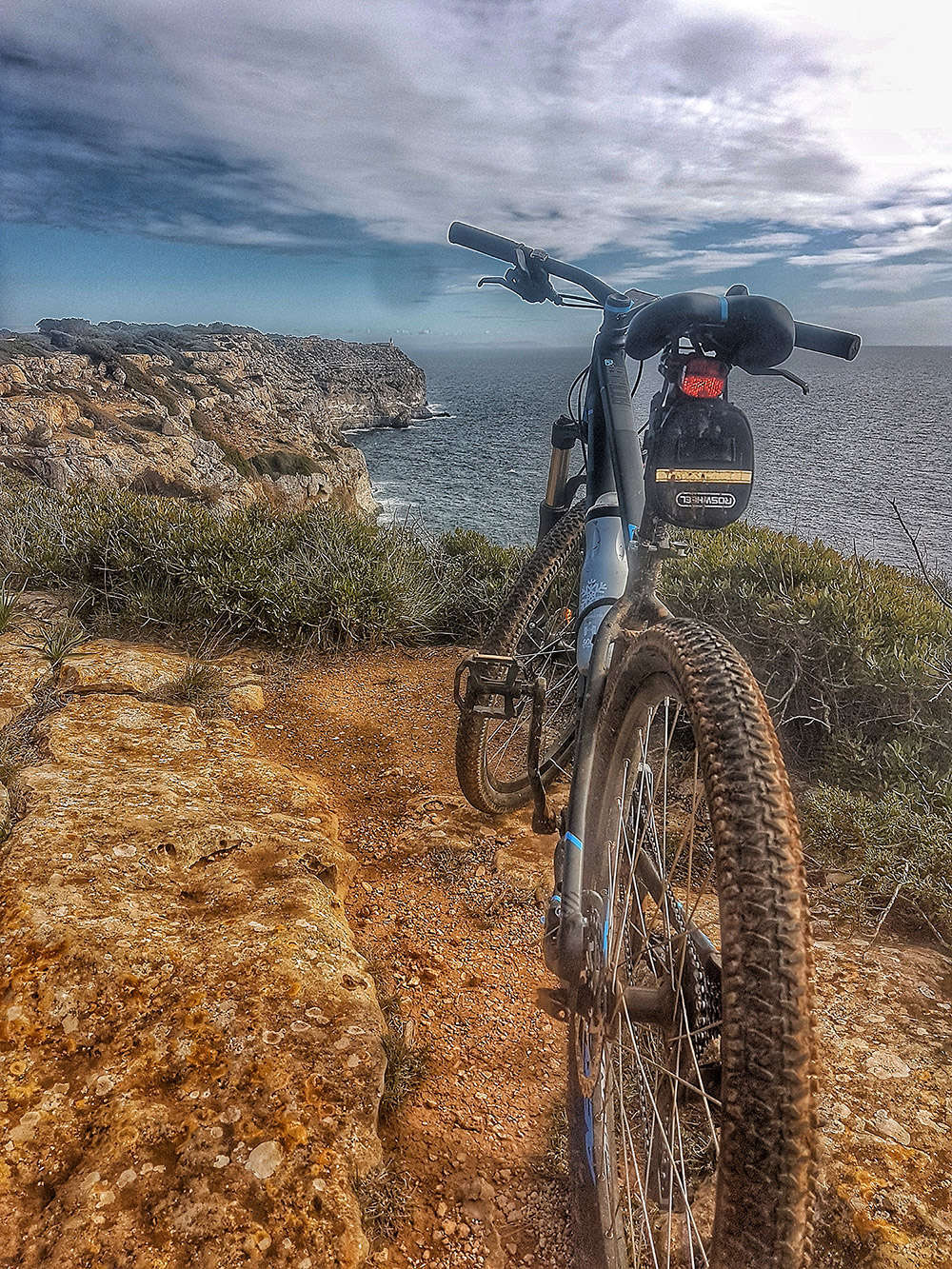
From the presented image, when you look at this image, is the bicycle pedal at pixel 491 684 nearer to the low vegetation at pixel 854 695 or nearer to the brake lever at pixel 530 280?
the low vegetation at pixel 854 695

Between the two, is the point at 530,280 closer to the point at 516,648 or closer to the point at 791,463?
the point at 516,648

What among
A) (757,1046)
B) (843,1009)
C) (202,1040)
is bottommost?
(843,1009)

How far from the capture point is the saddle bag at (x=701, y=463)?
1592mm

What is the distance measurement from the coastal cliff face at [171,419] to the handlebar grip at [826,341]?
627 centimetres

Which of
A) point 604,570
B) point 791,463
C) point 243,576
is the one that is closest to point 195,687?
point 243,576

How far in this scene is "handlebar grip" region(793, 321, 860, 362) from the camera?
70.6 inches

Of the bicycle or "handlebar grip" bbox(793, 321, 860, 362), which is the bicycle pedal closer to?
the bicycle

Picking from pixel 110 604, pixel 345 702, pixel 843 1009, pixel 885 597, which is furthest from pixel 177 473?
pixel 843 1009

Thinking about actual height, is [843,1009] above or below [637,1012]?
below

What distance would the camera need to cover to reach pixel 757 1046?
869 millimetres

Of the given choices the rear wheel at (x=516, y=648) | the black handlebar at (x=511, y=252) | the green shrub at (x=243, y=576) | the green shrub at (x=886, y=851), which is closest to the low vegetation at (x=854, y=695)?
the green shrub at (x=886, y=851)

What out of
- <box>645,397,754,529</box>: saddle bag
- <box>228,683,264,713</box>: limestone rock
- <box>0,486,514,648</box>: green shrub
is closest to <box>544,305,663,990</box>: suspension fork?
<box>645,397,754,529</box>: saddle bag

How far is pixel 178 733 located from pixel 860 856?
3.00 m

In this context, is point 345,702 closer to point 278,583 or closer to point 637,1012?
point 278,583
